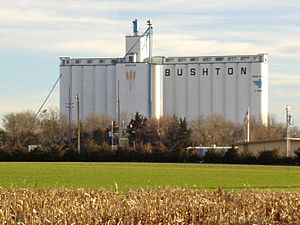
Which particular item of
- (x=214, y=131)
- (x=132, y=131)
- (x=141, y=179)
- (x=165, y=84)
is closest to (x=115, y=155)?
(x=132, y=131)

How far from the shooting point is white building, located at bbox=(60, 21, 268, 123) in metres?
123

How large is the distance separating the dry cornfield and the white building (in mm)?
95499

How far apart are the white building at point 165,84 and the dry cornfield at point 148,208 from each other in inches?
3760

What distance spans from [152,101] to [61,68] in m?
18.5

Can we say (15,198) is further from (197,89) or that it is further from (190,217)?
(197,89)

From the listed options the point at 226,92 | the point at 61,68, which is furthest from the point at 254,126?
the point at 61,68

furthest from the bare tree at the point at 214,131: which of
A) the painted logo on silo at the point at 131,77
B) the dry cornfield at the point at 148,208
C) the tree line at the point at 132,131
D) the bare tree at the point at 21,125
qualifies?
the dry cornfield at the point at 148,208

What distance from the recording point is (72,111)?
12750 centimetres

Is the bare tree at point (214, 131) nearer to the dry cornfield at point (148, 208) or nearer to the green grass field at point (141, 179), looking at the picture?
the green grass field at point (141, 179)

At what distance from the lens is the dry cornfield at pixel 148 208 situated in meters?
20.1

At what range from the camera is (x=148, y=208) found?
70.0 ft

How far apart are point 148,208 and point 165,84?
350 ft

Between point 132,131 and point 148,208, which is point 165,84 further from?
point 148,208

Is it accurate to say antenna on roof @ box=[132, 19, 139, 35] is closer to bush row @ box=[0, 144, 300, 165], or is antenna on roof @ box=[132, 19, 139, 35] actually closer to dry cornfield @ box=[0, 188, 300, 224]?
bush row @ box=[0, 144, 300, 165]
